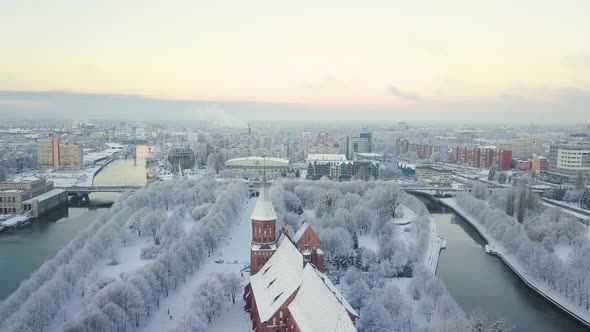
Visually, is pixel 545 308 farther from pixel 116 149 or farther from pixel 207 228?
pixel 116 149

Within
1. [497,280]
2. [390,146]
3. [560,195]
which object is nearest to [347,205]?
[497,280]

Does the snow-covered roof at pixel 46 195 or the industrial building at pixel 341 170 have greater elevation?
the industrial building at pixel 341 170

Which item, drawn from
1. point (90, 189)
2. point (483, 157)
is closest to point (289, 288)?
point (90, 189)

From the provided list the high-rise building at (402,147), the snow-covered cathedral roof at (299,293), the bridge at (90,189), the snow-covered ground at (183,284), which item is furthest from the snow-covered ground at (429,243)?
the high-rise building at (402,147)

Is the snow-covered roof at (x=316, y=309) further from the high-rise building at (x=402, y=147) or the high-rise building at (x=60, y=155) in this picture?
the high-rise building at (x=402, y=147)

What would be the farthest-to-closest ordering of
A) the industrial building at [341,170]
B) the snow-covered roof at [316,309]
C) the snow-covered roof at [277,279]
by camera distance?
the industrial building at [341,170]
the snow-covered roof at [277,279]
the snow-covered roof at [316,309]

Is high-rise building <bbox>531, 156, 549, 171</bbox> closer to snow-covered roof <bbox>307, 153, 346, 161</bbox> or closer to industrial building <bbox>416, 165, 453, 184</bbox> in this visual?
industrial building <bbox>416, 165, 453, 184</bbox>
